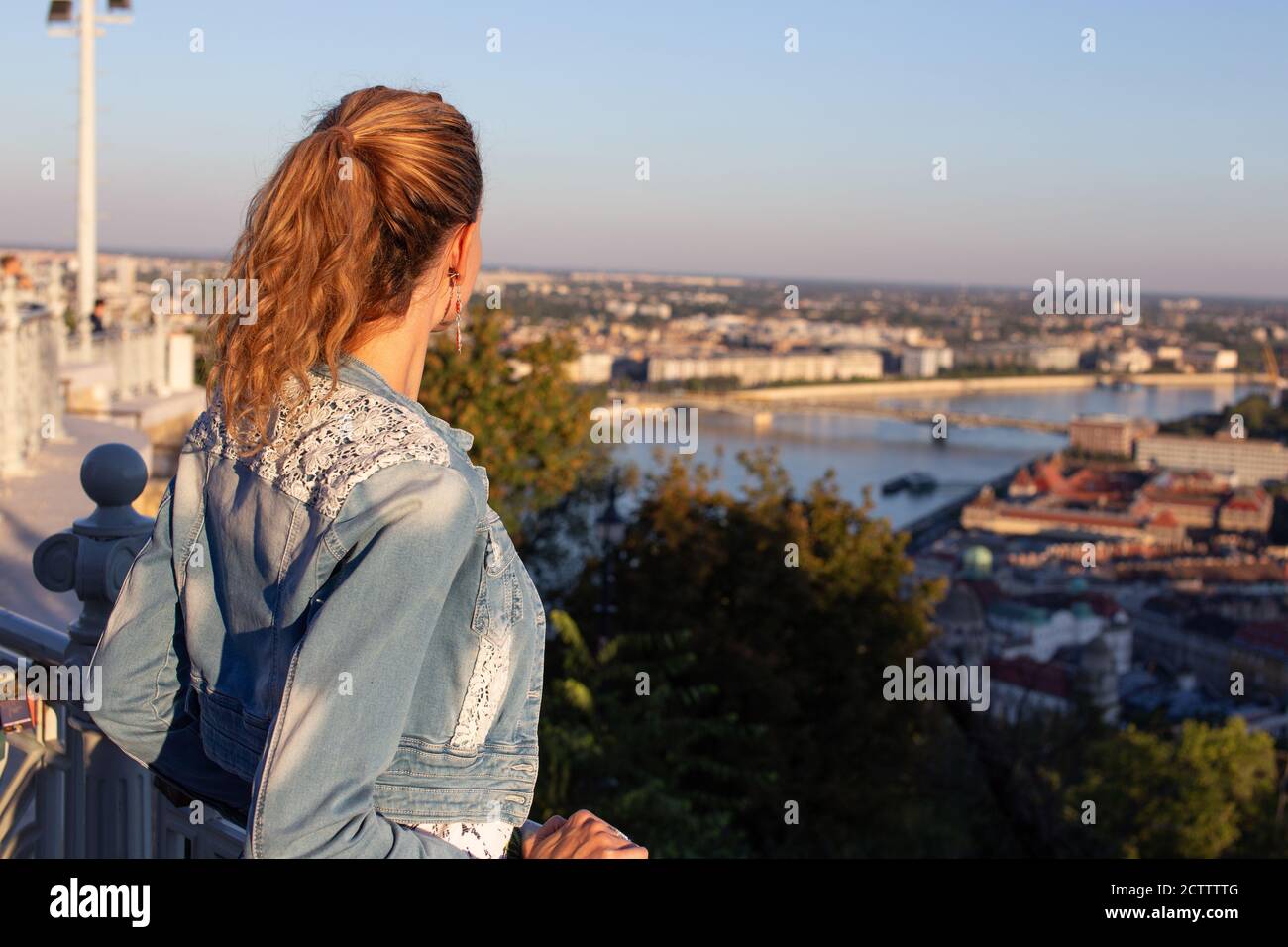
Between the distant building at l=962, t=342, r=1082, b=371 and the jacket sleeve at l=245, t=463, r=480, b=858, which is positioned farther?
the distant building at l=962, t=342, r=1082, b=371

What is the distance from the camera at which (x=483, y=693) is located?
120 centimetres

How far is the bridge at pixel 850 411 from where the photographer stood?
5225 centimetres

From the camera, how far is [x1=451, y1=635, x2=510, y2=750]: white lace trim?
3.91 feet

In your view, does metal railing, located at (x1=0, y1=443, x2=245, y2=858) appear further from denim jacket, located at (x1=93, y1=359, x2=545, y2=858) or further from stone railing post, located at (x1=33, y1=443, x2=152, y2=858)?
denim jacket, located at (x1=93, y1=359, x2=545, y2=858)

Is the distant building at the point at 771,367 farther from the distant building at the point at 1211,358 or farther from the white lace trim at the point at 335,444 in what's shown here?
the white lace trim at the point at 335,444

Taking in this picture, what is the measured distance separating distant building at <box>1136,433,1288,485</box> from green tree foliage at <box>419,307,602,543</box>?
53131 mm

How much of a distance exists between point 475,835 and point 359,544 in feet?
1.04

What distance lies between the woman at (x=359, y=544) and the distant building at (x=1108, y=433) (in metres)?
67.2

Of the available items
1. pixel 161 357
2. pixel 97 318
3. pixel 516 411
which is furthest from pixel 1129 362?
pixel 97 318

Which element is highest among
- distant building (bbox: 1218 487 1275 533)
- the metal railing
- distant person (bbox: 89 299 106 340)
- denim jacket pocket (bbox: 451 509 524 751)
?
distant person (bbox: 89 299 106 340)

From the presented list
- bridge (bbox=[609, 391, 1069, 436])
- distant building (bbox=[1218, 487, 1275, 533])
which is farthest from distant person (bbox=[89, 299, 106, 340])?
distant building (bbox=[1218, 487, 1275, 533])

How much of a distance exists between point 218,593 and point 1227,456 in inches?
2627

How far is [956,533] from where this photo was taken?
49.8 meters

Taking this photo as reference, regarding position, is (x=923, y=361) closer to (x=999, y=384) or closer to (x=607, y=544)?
(x=999, y=384)
